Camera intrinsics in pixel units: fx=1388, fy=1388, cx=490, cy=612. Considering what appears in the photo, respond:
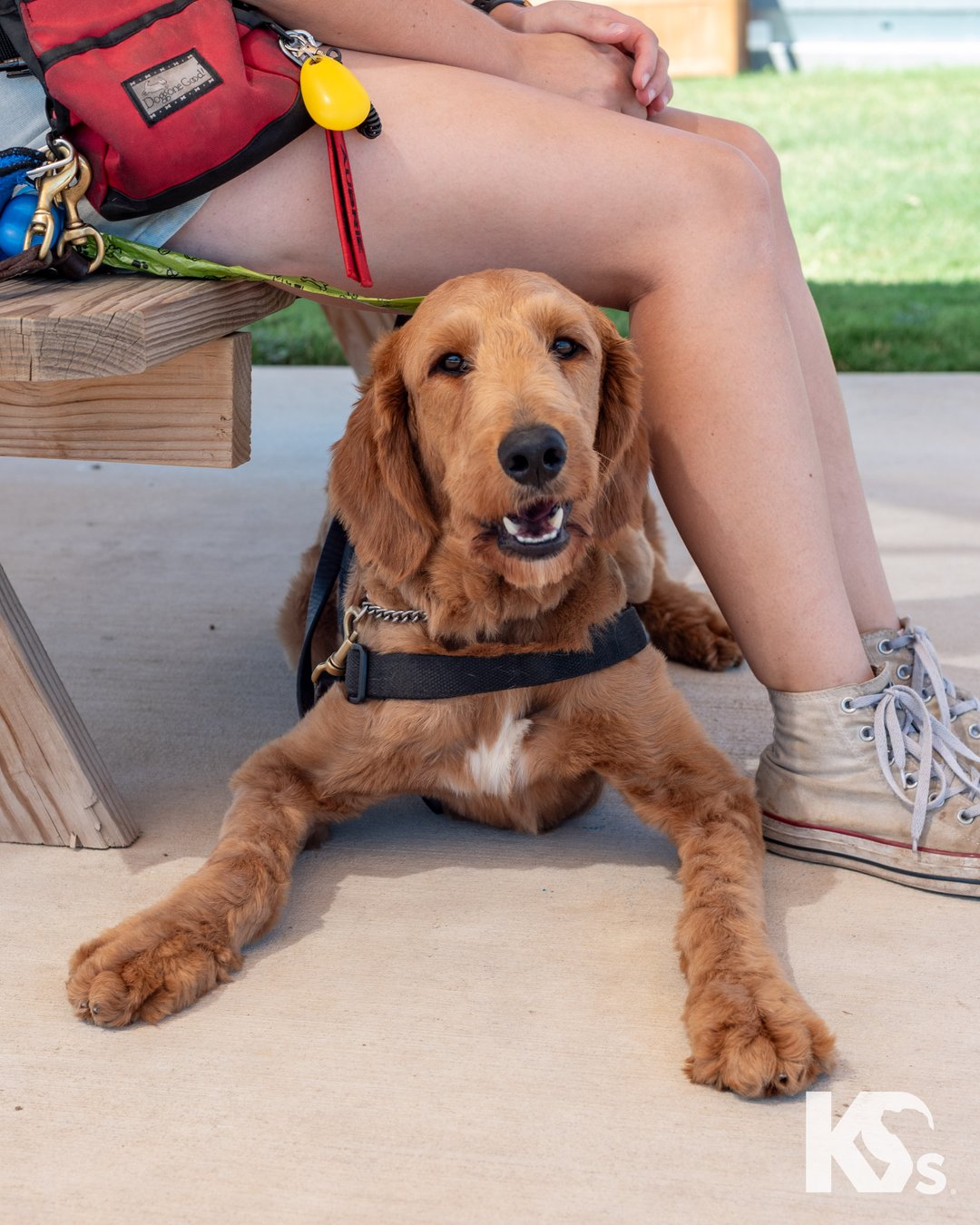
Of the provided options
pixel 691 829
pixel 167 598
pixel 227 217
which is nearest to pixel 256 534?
pixel 167 598

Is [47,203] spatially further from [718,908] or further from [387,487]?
[718,908]

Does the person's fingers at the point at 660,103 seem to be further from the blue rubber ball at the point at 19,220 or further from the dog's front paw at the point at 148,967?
the dog's front paw at the point at 148,967

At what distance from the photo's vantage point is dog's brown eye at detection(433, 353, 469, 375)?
251 cm

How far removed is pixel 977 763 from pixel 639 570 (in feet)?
3.20

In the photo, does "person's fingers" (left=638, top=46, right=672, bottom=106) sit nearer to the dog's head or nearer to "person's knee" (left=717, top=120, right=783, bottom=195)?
"person's knee" (left=717, top=120, right=783, bottom=195)

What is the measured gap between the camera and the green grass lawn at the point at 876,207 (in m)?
8.08

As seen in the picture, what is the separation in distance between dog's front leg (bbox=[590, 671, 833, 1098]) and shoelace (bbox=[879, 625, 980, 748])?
0.41 meters

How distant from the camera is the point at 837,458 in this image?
2896 millimetres

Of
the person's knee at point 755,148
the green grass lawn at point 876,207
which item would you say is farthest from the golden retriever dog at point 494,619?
the green grass lawn at point 876,207

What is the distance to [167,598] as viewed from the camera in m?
4.25

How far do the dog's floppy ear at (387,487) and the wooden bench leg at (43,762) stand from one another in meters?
0.67

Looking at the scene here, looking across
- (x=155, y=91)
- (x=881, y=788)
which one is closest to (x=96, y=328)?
(x=155, y=91)

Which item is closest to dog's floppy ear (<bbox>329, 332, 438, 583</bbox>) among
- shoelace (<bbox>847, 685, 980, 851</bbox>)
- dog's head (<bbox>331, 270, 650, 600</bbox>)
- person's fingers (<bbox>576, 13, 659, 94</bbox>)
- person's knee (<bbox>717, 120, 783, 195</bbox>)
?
dog's head (<bbox>331, 270, 650, 600</bbox>)

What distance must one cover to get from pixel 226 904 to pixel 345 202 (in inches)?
49.8
